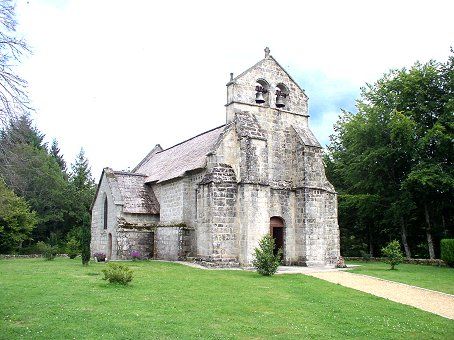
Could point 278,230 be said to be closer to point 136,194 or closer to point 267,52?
point 136,194

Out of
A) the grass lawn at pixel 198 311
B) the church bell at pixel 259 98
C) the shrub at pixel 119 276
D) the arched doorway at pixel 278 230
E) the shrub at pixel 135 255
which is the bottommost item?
the grass lawn at pixel 198 311

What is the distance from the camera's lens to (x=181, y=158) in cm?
3316

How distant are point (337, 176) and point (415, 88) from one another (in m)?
14.2

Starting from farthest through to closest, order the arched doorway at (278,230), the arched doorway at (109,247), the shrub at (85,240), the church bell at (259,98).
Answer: the arched doorway at (109,247) < the church bell at (259,98) < the arched doorway at (278,230) < the shrub at (85,240)

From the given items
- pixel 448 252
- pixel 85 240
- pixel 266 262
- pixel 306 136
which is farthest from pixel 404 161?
pixel 85 240

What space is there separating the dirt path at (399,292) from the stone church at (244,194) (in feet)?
16.1

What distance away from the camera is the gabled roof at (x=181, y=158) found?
29117 millimetres

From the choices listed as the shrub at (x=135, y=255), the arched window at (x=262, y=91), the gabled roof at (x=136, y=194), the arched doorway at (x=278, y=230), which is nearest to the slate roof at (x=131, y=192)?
the gabled roof at (x=136, y=194)

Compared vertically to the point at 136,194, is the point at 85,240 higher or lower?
lower

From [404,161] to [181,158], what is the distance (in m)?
18.3

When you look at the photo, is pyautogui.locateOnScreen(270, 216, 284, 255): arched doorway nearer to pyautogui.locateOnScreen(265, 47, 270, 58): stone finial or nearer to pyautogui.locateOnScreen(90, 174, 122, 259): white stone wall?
pyautogui.locateOnScreen(265, 47, 270, 58): stone finial

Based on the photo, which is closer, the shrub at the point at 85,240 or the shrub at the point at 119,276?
the shrub at the point at 119,276

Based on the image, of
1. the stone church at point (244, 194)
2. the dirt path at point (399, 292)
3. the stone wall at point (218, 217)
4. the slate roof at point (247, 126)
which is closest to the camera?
the dirt path at point (399, 292)

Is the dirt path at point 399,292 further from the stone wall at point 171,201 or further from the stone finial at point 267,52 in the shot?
the stone finial at point 267,52
